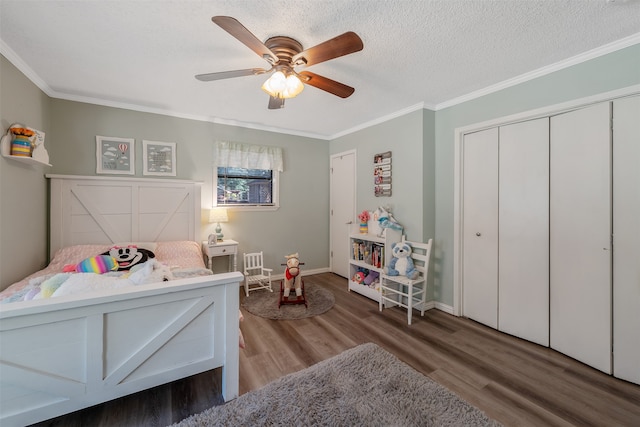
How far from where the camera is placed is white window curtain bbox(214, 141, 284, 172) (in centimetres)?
363

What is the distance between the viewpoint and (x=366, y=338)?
238 centimetres

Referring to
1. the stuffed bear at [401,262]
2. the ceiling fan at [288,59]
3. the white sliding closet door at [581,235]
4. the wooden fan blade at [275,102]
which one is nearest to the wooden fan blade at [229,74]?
the ceiling fan at [288,59]

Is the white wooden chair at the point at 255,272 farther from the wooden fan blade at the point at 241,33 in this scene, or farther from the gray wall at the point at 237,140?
the wooden fan blade at the point at 241,33

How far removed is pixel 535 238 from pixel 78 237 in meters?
4.72

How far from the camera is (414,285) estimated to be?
119 inches

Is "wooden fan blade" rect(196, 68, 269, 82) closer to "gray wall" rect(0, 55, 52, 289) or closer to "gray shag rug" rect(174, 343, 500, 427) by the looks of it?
"gray wall" rect(0, 55, 52, 289)

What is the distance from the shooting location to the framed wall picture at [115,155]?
9.71ft

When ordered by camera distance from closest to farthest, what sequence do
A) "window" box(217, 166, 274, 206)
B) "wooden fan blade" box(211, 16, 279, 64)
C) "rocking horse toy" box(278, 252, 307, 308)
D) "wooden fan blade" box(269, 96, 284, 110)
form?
"wooden fan blade" box(211, 16, 279, 64) < "wooden fan blade" box(269, 96, 284, 110) < "rocking horse toy" box(278, 252, 307, 308) < "window" box(217, 166, 274, 206)

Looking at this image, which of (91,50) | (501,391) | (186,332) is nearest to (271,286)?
(186,332)

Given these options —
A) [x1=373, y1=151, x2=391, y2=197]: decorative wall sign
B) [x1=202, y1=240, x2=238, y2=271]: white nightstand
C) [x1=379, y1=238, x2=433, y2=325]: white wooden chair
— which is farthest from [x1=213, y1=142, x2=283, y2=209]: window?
[x1=379, y1=238, x2=433, y2=325]: white wooden chair

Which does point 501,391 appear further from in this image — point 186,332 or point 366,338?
point 186,332

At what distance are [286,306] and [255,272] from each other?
3.53 feet

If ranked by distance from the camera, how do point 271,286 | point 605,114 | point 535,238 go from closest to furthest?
point 605,114 → point 535,238 → point 271,286

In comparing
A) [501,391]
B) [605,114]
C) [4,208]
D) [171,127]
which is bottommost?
[501,391]
